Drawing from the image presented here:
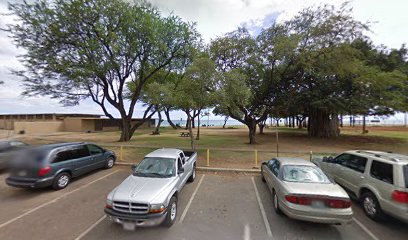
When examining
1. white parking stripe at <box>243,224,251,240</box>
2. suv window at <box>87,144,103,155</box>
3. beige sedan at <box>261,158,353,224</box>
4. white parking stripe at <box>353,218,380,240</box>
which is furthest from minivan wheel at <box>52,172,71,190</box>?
white parking stripe at <box>353,218,380,240</box>

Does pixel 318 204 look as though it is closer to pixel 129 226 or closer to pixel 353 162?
pixel 353 162

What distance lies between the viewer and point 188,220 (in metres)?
4.83

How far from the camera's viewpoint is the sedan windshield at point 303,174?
16.5 feet

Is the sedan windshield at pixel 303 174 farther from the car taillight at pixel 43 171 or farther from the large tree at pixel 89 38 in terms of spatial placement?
the large tree at pixel 89 38

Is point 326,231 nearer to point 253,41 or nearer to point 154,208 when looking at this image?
point 154,208

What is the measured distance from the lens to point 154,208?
4.05 meters

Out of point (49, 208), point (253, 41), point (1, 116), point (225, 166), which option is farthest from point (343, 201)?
point (1, 116)

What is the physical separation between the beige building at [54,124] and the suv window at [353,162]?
41.9 meters

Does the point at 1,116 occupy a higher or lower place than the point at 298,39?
lower

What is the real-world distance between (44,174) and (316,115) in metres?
29.2

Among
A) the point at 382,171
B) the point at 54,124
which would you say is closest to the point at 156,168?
the point at 382,171

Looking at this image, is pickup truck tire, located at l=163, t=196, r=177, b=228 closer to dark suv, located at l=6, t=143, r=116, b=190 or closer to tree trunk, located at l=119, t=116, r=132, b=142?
dark suv, located at l=6, t=143, r=116, b=190

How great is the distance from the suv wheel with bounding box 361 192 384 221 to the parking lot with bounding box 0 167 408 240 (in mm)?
159

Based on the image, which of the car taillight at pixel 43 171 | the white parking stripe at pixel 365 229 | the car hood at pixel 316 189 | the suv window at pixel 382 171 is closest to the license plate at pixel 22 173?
the car taillight at pixel 43 171
